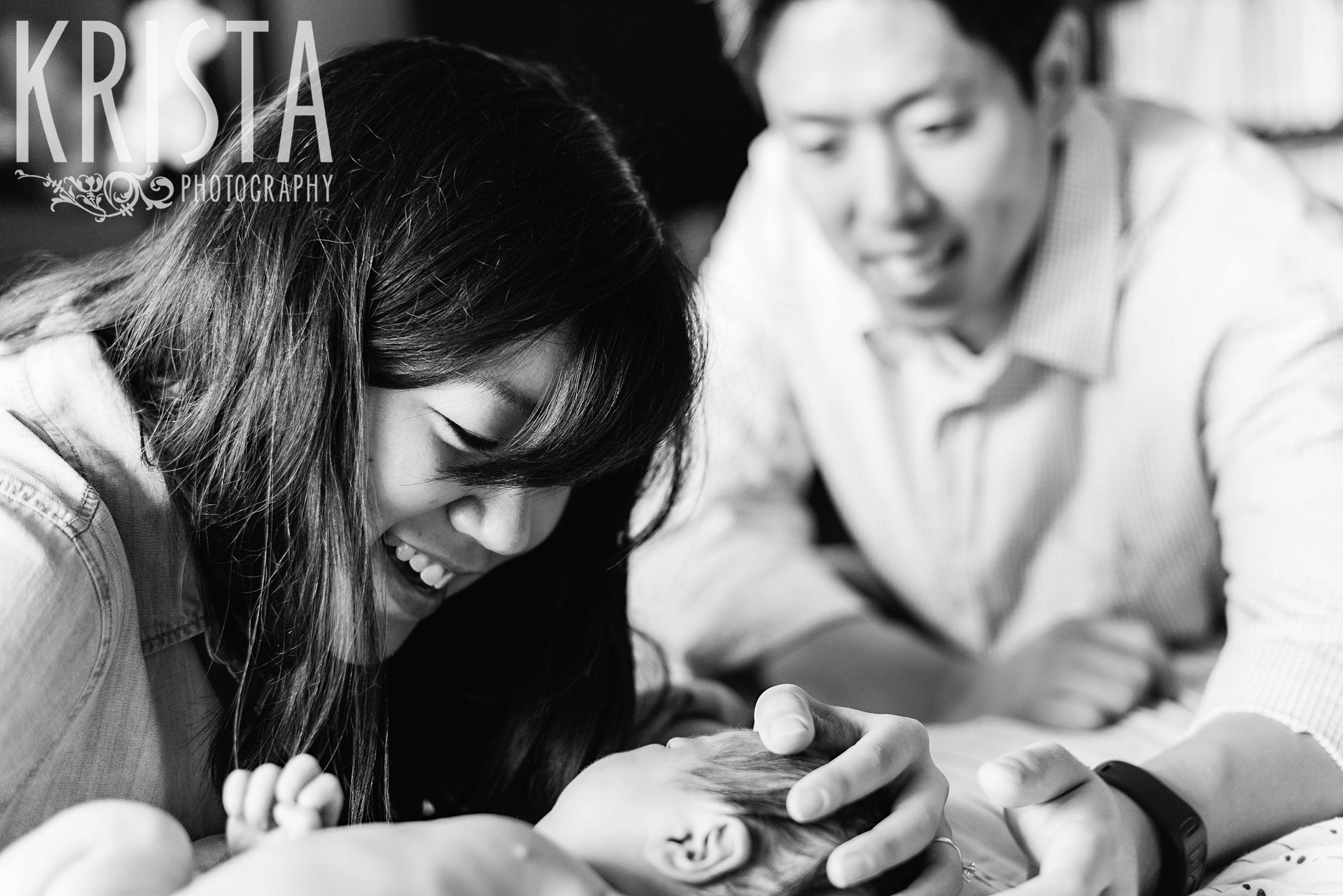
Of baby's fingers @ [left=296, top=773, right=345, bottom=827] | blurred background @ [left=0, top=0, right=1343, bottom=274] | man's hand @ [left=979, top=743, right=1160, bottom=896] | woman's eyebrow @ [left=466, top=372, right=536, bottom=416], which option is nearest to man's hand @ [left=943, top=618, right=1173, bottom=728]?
man's hand @ [left=979, top=743, right=1160, bottom=896]

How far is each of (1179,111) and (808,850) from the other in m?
1.22

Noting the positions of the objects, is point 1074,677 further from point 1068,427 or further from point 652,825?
point 652,825

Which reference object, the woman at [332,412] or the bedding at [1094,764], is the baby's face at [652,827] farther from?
the bedding at [1094,764]

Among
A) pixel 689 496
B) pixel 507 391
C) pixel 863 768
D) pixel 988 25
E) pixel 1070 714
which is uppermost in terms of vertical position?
pixel 988 25

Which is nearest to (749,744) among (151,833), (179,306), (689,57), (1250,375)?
(151,833)

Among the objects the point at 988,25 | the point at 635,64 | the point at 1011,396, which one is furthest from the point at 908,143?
the point at 635,64

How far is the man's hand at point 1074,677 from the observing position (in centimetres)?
139

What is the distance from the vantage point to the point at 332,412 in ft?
3.01

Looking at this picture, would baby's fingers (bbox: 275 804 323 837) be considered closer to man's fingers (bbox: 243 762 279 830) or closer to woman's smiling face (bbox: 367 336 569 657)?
man's fingers (bbox: 243 762 279 830)

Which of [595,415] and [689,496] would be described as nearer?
[595,415]

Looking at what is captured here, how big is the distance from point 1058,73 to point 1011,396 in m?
0.40

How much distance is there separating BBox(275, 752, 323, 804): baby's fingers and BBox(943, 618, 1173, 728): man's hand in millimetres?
Result: 894

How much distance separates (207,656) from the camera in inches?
39.8

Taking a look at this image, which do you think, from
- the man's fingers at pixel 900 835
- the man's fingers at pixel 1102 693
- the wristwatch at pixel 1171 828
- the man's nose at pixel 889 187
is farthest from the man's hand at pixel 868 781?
the man's nose at pixel 889 187
